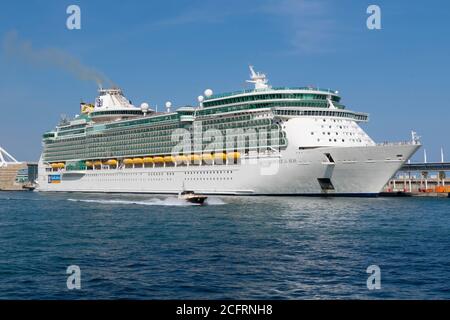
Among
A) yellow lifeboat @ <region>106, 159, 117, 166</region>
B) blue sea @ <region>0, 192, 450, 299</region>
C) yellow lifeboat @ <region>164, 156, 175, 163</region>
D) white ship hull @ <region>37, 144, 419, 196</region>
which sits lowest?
blue sea @ <region>0, 192, 450, 299</region>

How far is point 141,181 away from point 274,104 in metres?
28.8

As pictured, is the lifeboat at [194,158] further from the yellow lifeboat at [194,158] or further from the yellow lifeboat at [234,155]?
the yellow lifeboat at [234,155]

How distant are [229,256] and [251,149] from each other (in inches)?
1716

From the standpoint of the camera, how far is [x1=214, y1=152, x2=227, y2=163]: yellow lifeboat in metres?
69.8

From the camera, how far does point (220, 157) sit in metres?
70.1

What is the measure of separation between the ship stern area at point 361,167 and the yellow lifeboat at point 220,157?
48.4 ft

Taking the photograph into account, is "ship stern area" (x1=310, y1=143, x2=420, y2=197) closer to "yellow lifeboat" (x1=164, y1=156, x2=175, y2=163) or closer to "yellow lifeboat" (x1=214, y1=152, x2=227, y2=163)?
"yellow lifeboat" (x1=214, y1=152, x2=227, y2=163)

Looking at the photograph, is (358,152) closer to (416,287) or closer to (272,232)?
(272,232)

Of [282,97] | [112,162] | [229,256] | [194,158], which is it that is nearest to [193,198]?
[194,158]

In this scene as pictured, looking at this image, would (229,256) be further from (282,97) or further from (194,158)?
(194,158)

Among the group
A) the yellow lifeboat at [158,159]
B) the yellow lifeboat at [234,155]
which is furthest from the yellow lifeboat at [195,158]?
the yellow lifeboat at [158,159]

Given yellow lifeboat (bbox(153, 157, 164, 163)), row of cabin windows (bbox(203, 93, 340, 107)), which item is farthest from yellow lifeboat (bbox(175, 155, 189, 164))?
row of cabin windows (bbox(203, 93, 340, 107))

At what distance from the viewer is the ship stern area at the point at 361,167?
56.5 m

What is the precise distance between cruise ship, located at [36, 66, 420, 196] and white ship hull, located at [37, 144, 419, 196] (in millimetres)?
110
